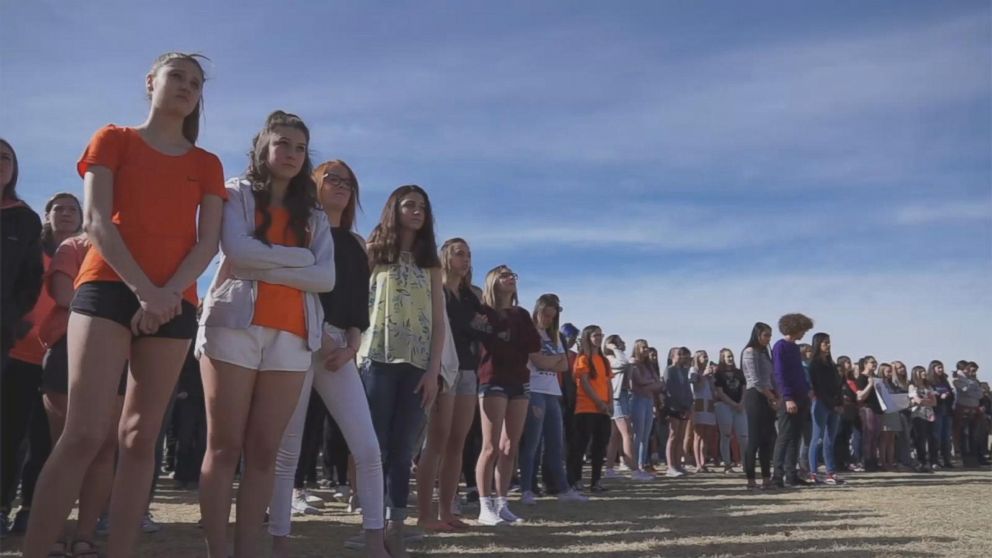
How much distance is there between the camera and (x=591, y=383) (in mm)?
10250

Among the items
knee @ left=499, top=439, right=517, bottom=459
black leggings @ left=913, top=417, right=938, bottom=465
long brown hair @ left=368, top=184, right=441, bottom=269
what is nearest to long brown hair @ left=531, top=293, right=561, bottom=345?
knee @ left=499, top=439, right=517, bottom=459

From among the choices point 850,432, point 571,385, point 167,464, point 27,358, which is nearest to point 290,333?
point 27,358

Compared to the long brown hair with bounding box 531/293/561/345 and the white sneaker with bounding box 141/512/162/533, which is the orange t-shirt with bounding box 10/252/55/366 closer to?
the white sneaker with bounding box 141/512/162/533

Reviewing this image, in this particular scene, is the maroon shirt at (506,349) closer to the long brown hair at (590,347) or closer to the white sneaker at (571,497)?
the white sneaker at (571,497)

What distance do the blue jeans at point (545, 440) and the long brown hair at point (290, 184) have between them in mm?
5068

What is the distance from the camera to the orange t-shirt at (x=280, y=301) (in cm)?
360

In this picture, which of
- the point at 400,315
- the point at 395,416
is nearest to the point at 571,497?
the point at 395,416

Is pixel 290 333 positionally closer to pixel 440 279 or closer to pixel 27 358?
pixel 440 279

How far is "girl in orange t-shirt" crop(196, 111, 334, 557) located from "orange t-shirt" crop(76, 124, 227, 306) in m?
0.27

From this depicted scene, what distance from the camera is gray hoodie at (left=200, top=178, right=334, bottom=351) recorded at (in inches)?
140

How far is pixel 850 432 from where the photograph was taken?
15.3 metres

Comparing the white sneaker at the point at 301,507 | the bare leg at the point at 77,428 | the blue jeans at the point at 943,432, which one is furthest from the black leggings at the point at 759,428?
the bare leg at the point at 77,428

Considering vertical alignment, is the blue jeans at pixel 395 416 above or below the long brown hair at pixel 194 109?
below

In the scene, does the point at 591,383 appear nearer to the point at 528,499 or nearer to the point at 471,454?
the point at 471,454
